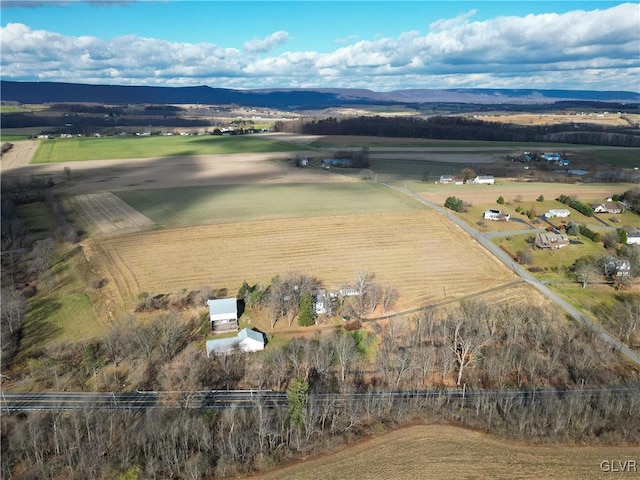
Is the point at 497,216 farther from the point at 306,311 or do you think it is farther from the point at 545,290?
the point at 306,311

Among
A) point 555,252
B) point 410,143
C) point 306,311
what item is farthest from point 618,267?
point 410,143

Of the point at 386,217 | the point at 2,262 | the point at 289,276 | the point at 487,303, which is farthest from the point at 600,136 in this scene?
the point at 2,262

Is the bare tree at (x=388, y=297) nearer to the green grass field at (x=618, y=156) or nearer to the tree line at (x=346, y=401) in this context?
the tree line at (x=346, y=401)

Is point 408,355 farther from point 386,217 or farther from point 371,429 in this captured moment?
point 386,217

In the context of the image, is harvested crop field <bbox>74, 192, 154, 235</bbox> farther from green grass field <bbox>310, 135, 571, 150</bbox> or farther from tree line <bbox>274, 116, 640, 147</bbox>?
tree line <bbox>274, 116, 640, 147</bbox>

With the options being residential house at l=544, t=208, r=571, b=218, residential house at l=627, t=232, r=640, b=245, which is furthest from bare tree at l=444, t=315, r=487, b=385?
residential house at l=544, t=208, r=571, b=218

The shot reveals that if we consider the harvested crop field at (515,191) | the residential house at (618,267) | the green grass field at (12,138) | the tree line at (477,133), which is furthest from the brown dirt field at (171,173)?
the green grass field at (12,138)
